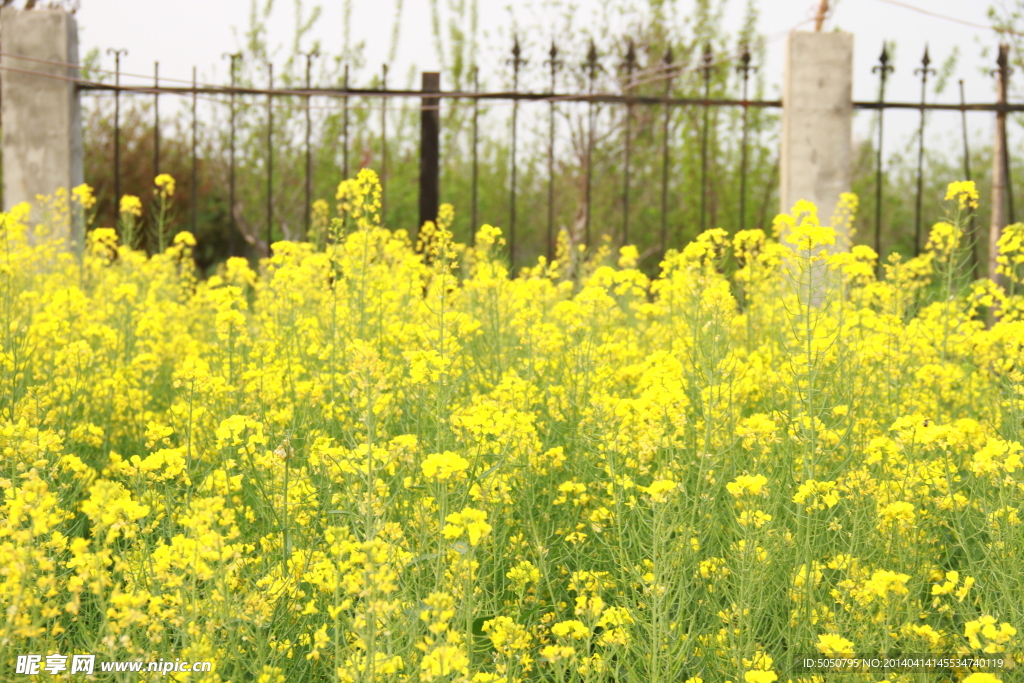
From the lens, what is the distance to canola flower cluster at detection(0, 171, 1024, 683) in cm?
188

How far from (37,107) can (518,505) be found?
603cm

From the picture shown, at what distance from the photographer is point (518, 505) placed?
2.77 metres

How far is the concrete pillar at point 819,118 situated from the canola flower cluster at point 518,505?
10.2ft

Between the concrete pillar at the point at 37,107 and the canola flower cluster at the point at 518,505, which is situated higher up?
the concrete pillar at the point at 37,107

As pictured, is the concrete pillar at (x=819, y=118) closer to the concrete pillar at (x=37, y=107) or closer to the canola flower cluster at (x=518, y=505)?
the canola flower cluster at (x=518, y=505)

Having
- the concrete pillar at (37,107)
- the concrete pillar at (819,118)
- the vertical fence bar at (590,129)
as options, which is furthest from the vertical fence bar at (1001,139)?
the concrete pillar at (37,107)

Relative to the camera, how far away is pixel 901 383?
3.47 m

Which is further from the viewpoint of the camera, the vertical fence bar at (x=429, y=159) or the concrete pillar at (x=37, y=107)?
the vertical fence bar at (x=429, y=159)

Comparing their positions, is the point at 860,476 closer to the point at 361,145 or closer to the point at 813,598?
the point at 813,598

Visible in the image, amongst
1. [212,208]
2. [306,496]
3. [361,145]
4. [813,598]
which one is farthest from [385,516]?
[212,208]

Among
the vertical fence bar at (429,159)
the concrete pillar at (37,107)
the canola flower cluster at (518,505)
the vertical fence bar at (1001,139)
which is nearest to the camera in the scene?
the canola flower cluster at (518,505)

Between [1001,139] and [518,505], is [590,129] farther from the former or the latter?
[518,505]

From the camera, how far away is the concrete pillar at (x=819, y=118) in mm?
6922

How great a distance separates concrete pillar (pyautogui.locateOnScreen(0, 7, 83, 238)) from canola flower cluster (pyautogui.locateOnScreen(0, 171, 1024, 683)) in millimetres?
3495
